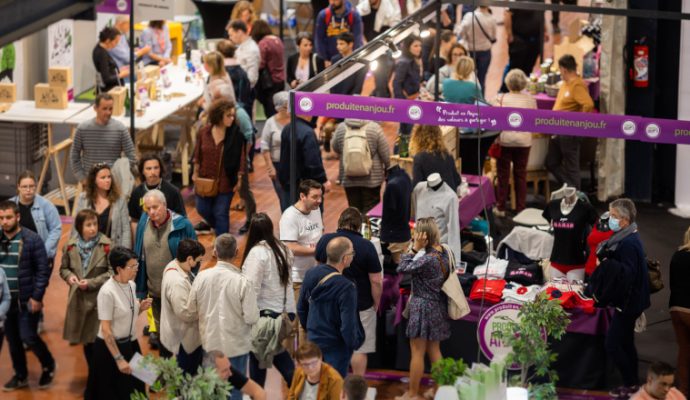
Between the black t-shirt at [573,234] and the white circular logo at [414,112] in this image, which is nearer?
the white circular logo at [414,112]

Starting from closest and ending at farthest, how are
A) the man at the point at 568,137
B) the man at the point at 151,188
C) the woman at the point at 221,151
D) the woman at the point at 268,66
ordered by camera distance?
1. the man at the point at 151,188
2. the woman at the point at 221,151
3. the man at the point at 568,137
4. the woman at the point at 268,66

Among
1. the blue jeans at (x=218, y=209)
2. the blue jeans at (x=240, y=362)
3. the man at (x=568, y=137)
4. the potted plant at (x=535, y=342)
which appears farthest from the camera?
the man at (x=568, y=137)

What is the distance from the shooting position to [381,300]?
8109 millimetres

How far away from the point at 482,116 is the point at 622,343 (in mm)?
1702

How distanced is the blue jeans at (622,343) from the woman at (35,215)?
12.2ft

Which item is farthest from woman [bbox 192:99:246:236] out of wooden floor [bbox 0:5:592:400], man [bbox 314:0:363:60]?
man [bbox 314:0:363:60]

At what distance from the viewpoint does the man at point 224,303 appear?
693cm

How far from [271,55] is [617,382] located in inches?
262

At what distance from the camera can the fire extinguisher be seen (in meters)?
12.2

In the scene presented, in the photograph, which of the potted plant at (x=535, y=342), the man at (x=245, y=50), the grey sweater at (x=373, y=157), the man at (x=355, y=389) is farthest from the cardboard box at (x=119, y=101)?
the man at (x=355, y=389)

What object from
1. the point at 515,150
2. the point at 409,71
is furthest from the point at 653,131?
the point at 409,71

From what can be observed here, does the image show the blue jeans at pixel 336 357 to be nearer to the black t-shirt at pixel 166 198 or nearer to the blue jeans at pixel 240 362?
the blue jeans at pixel 240 362

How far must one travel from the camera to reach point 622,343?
7.67 m

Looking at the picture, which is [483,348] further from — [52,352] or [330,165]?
[330,165]
